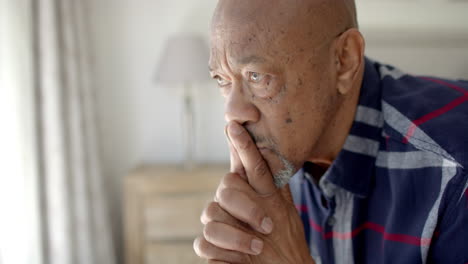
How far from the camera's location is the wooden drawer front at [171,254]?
206cm

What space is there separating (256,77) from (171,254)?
5.06 feet

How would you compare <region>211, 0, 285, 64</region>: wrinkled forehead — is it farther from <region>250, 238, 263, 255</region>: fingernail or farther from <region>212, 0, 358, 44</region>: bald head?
<region>250, 238, 263, 255</region>: fingernail

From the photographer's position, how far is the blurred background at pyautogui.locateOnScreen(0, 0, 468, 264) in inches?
68.0

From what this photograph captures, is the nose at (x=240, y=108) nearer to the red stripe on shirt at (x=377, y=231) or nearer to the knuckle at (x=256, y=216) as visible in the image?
the knuckle at (x=256, y=216)

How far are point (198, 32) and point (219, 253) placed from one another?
193 centimetres

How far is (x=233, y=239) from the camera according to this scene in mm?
736

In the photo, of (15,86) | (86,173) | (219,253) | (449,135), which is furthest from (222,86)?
(86,173)

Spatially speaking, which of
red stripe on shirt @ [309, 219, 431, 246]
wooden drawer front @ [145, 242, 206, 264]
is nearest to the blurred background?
wooden drawer front @ [145, 242, 206, 264]

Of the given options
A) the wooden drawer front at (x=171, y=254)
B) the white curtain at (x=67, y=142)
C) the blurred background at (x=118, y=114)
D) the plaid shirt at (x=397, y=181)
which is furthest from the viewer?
the wooden drawer front at (x=171, y=254)

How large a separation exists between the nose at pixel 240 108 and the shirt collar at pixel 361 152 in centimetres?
26

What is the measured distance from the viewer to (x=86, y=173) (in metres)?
2.08

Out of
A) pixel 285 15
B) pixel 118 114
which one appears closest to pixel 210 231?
pixel 285 15

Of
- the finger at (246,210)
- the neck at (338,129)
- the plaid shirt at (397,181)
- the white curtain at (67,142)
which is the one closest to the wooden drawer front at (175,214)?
the white curtain at (67,142)

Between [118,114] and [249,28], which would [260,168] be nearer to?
[249,28]
